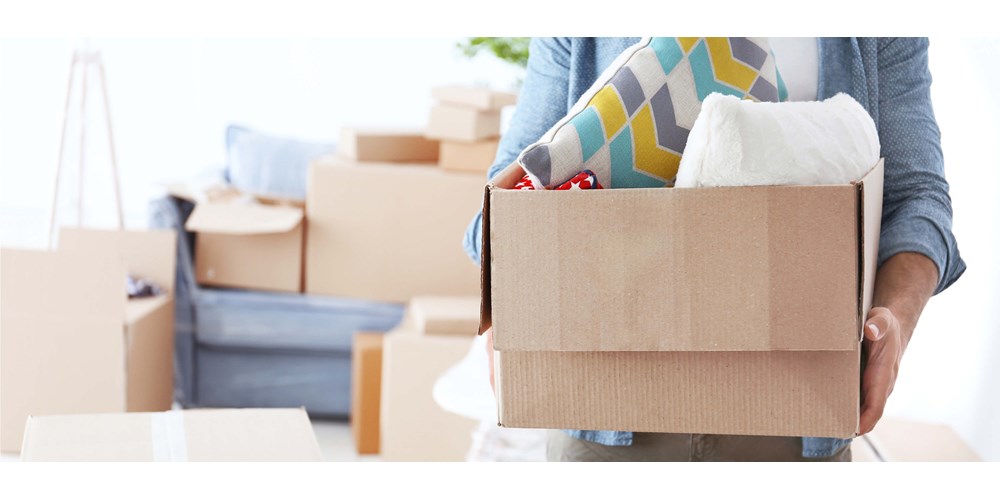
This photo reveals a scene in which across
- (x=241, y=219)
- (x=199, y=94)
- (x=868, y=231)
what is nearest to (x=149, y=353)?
(x=241, y=219)

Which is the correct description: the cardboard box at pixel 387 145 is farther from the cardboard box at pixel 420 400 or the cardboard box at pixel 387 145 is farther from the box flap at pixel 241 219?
the cardboard box at pixel 420 400

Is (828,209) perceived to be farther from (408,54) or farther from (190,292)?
(408,54)

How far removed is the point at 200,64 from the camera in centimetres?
436

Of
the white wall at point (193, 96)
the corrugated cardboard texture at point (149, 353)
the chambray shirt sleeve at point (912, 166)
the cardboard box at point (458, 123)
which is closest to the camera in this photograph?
the chambray shirt sleeve at point (912, 166)

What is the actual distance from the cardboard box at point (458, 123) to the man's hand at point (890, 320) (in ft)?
6.57

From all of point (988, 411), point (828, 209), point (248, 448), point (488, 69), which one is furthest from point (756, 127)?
point (488, 69)

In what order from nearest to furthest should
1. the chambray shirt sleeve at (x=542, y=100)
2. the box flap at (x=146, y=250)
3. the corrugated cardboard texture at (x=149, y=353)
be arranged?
the chambray shirt sleeve at (x=542, y=100) → the corrugated cardboard texture at (x=149, y=353) → the box flap at (x=146, y=250)

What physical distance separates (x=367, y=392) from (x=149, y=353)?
56 centimetres

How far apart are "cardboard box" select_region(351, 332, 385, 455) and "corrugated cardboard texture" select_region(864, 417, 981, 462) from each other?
1303mm

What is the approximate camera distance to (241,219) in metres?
2.89

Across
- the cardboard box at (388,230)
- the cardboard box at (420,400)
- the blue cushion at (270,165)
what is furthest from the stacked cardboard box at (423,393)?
the blue cushion at (270,165)

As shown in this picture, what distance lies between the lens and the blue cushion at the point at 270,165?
10.3 ft

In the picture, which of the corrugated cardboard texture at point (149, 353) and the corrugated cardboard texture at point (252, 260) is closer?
the corrugated cardboard texture at point (149, 353)
